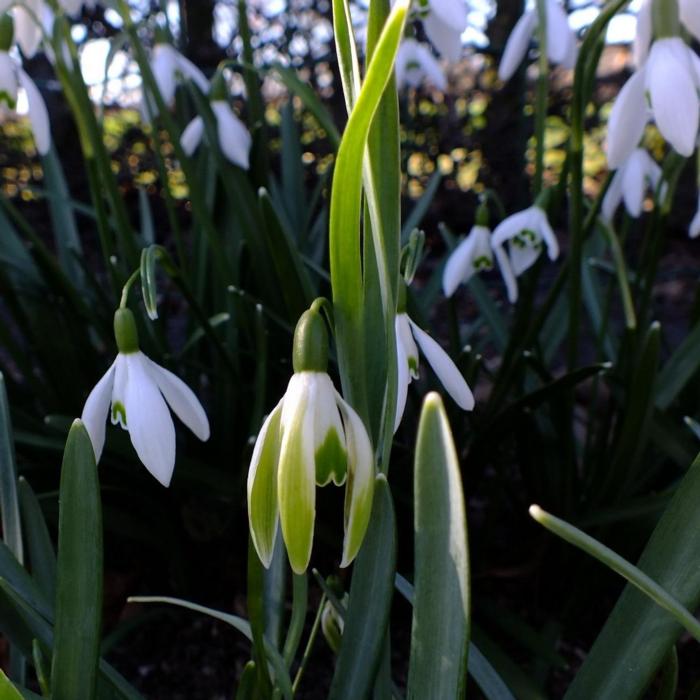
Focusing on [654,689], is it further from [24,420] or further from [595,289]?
[24,420]

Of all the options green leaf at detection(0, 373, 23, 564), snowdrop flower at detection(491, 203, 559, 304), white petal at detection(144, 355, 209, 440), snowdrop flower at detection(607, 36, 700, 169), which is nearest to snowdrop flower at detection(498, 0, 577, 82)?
snowdrop flower at detection(491, 203, 559, 304)

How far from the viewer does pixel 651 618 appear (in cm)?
64

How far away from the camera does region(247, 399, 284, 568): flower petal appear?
21.3 inches

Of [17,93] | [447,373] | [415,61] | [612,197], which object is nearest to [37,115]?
[17,93]

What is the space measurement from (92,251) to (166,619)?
2355mm

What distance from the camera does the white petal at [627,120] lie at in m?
0.88

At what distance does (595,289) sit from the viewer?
1589mm

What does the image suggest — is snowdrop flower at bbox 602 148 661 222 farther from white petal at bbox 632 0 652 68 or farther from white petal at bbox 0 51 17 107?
white petal at bbox 0 51 17 107

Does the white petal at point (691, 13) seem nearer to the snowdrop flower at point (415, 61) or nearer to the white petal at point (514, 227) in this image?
the white petal at point (514, 227)

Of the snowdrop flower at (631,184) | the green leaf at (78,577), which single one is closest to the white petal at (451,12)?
the snowdrop flower at (631,184)

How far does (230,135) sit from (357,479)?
95 centimetres

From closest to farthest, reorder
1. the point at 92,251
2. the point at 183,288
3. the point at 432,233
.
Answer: the point at 183,288 < the point at 92,251 < the point at 432,233

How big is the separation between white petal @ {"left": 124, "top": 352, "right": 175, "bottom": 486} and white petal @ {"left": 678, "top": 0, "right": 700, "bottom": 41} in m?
0.65

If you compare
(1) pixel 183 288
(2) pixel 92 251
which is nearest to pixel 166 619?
(1) pixel 183 288
